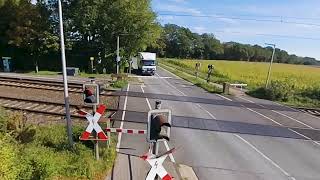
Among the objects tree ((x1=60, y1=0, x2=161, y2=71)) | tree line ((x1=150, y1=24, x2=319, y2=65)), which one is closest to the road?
tree ((x1=60, y1=0, x2=161, y2=71))

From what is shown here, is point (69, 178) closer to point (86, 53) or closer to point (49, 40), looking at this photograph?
point (49, 40)

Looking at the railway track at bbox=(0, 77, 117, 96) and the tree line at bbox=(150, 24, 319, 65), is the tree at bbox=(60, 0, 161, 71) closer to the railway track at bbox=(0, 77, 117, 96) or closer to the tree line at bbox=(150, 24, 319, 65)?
the railway track at bbox=(0, 77, 117, 96)

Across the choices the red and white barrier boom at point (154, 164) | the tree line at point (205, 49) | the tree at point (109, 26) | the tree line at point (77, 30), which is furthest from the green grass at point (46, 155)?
the tree line at point (205, 49)

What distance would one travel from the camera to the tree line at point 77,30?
142 feet

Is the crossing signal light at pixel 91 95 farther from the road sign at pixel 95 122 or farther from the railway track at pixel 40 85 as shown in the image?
the railway track at pixel 40 85

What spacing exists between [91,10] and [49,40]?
641cm

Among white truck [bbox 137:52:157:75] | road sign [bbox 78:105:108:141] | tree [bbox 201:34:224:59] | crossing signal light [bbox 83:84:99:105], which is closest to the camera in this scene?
crossing signal light [bbox 83:84:99:105]

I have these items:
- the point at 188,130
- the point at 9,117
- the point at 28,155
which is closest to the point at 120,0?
the point at 188,130

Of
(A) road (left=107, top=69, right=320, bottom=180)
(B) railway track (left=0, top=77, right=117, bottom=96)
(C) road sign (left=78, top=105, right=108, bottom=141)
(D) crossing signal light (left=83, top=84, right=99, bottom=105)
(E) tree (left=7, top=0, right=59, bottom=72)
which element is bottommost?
(A) road (left=107, top=69, right=320, bottom=180)

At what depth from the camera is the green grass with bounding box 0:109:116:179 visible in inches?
285

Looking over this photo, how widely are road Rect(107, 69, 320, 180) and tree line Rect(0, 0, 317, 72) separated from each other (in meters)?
23.8

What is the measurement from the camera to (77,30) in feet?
155

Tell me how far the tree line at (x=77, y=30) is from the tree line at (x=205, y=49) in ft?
241

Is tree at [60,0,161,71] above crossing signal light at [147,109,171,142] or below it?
above
